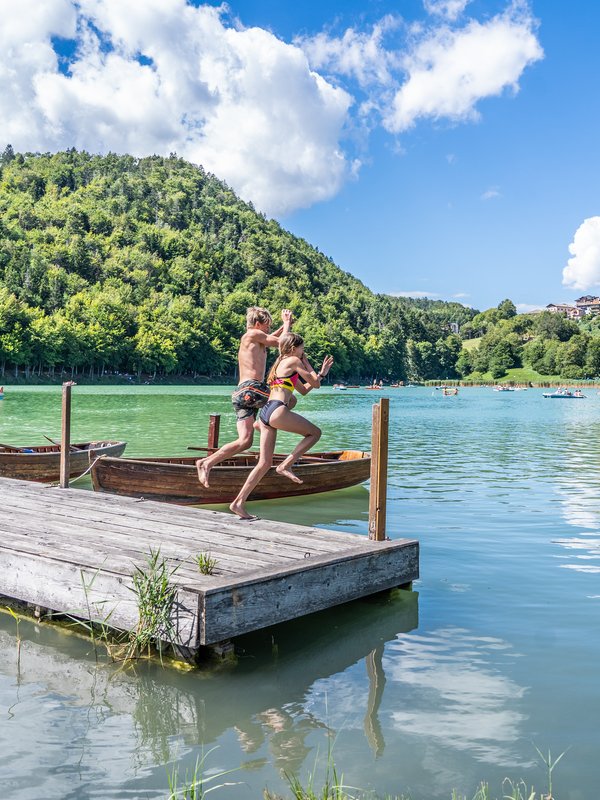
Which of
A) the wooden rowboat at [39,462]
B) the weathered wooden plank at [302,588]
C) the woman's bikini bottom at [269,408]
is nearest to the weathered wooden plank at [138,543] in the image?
the weathered wooden plank at [302,588]

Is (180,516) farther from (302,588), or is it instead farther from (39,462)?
(39,462)

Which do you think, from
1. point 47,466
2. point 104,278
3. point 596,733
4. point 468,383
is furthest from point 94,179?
point 596,733

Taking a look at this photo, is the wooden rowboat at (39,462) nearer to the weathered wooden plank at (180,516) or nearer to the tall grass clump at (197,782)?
the weathered wooden plank at (180,516)

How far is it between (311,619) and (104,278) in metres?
158

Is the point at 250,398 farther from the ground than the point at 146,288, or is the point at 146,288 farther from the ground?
the point at 146,288

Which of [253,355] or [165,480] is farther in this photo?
[165,480]

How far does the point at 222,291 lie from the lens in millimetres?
170750

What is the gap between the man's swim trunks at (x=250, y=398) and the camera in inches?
337

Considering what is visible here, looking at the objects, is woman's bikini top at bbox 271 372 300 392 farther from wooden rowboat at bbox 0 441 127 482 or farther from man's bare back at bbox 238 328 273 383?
wooden rowboat at bbox 0 441 127 482

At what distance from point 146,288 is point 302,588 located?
157 meters

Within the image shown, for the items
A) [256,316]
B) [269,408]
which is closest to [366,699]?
[269,408]

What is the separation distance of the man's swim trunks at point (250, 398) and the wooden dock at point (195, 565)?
4.08ft

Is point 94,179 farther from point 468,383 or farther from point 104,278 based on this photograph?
point 468,383

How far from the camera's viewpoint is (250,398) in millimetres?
8562
